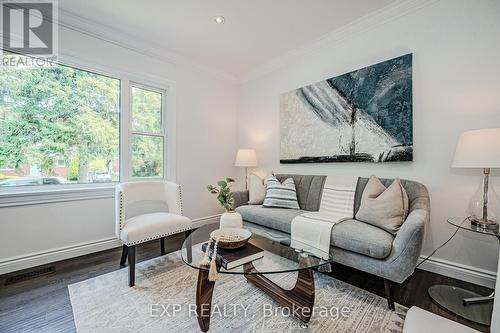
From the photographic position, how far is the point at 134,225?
6.84 feet

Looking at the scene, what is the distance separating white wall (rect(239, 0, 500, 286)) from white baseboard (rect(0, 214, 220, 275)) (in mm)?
2807

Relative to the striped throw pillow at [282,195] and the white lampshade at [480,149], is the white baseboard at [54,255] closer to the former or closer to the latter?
the striped throw pillow at [282,195]

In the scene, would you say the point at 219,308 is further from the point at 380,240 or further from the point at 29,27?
the point at 29,27

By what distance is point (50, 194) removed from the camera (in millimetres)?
2340

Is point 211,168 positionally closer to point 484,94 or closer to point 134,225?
point 134,225

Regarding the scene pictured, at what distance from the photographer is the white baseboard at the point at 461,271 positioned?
1868 millimetres

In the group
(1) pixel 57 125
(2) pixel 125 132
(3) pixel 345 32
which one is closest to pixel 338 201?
(3) pixel 345 32

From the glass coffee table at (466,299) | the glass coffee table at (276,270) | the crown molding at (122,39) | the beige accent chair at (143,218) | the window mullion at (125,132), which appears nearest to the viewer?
the glass coffee table at (276,270)

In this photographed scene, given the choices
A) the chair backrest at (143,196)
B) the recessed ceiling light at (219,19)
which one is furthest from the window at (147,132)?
the recessed ceiling light at (219,19)

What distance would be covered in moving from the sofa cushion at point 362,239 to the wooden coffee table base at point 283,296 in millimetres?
499

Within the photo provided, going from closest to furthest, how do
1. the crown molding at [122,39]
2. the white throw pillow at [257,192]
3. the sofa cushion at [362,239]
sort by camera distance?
the sofa cushion at [362,239], the crown molding at [122,39], the white throw pillow at [257,192]

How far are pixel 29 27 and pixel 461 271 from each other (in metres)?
4.73

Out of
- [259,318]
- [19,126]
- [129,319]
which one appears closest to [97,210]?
[19,126]

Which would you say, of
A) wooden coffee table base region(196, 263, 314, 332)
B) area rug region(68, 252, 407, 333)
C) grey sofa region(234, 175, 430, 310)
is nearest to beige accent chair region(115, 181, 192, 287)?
area rug region(68, 252, 407, 333)
